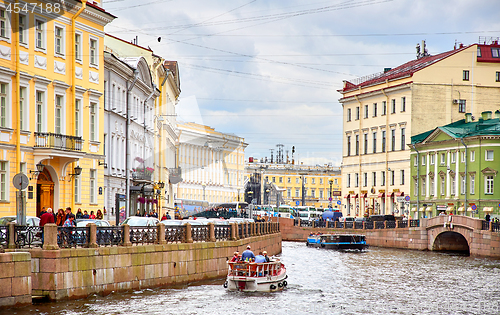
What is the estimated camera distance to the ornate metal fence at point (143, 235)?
2616 centimetres

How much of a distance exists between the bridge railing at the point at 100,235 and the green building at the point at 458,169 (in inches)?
1282

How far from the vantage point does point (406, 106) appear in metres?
76.7

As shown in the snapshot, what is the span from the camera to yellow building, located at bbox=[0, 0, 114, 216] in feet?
107

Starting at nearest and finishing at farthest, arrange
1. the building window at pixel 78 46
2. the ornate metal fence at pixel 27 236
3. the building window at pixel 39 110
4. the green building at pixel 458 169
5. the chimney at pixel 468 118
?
1. the ornate metal fence at pixel 27 236
2. the building window at pixel 39 110
3. the building window at pixel 78 46
4. the green building at pixel 458 169
5. the chimney at pixel 468 118

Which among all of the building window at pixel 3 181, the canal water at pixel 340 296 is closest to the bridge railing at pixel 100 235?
the canal water at pixel 340 296

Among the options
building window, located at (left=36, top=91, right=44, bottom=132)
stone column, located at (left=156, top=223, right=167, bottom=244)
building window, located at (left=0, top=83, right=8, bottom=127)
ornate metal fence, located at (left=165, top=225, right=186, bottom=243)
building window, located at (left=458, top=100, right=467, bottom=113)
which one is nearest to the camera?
stone column, located at (left=156, top=223, right=167, bottom=244)

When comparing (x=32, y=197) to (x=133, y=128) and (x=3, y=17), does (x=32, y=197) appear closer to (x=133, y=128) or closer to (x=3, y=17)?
(x=3, y=17)

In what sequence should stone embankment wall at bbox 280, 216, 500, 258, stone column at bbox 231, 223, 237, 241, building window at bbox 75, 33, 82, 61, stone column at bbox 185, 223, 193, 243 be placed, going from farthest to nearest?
1. stone embankment wall at bbox 280, 216, 500, 258
2. building window at bbox 75, 33, 82, 61
3. stone column at bbox 231, 223, 237, 241
4. stone column at bbox 185, 223, 193, 243

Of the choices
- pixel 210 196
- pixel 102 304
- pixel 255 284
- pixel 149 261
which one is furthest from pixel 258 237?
pixel 210 196

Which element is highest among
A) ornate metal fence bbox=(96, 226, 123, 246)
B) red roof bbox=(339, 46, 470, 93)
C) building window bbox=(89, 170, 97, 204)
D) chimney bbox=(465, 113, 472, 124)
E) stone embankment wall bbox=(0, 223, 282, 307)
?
red roof bbox=(339, 46, 470, 93)

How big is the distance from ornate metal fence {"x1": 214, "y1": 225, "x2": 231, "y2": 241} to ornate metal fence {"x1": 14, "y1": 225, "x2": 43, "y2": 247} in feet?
34.8

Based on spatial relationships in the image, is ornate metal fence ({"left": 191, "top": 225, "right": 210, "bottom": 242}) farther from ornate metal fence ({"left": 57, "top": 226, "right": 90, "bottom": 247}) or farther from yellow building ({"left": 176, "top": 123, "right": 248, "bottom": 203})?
yellow building ({"left": 176, "top": 123, "right": 248, "bottom": 203})

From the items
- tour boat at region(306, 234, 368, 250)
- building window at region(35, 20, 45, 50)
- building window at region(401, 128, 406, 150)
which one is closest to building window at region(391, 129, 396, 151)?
building window at region(401, 128, 406, 150)

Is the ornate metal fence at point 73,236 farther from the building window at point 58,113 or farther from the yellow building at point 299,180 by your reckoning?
the yellow building at point 299,180
